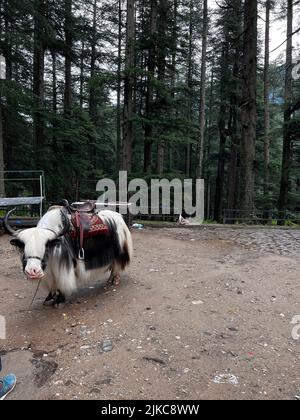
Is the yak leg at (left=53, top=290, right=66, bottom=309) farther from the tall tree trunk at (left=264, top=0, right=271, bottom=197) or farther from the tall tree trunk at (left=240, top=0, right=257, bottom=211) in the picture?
the tall tree trunk at (left=264, top=0, right=271, bottom=197)

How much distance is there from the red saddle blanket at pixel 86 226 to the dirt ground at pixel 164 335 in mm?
983

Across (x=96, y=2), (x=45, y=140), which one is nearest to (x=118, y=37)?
(x=96, y=2)

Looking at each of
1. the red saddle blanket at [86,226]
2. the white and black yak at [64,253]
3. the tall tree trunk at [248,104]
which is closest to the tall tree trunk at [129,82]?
the tall tree trunk at [248,104]

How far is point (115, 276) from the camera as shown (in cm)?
546

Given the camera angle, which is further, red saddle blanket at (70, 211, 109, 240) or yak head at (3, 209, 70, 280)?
red saddle blanket at (70, 211, 109, 240)

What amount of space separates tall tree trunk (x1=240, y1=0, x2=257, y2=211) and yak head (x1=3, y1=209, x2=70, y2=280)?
9175 millimetres

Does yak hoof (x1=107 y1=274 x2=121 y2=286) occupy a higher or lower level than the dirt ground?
higher

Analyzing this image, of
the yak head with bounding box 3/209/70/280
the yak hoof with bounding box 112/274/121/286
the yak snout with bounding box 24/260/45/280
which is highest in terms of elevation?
the yak head with bounding box 3/209/70/280

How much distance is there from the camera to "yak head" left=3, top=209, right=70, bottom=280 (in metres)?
3.61

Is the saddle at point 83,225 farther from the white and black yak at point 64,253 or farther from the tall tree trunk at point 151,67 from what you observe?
the tall tree trunk at point 151,67

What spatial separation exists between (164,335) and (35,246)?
1821 millimetres

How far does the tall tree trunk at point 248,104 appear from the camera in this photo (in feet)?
38.2

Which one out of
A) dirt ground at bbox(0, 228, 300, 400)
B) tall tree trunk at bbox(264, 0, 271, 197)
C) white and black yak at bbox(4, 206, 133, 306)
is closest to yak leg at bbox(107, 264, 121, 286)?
white and black yak at bbox(4, 206, 133, 306)

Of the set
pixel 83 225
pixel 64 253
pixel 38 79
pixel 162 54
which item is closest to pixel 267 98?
pixel 162 54
